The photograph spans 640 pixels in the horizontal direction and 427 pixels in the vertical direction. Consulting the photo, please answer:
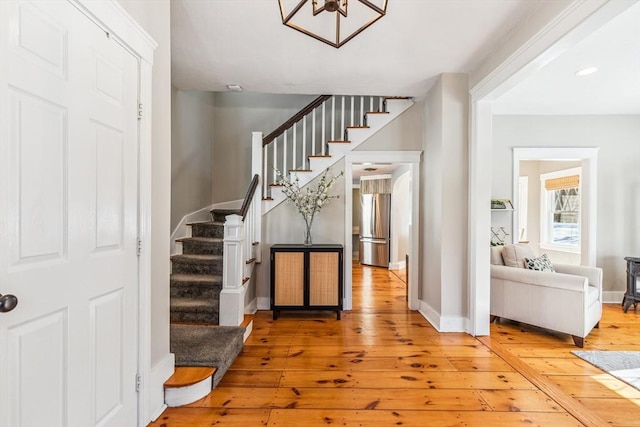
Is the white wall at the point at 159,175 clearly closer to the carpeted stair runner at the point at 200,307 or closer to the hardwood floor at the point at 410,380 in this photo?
the carpeted stair runner at the point at 200,307

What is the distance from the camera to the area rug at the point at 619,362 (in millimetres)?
2584

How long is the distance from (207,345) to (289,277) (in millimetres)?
1464

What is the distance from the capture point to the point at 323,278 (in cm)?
390

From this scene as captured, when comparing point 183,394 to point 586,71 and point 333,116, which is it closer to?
point 333,116

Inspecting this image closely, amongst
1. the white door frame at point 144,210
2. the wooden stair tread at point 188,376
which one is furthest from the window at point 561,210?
the white door frame at point 144,210

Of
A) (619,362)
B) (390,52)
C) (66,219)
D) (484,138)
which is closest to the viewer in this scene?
(66,219)

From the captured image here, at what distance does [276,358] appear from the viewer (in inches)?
111

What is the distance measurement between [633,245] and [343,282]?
14.3 ft

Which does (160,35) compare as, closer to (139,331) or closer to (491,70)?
(139,331)

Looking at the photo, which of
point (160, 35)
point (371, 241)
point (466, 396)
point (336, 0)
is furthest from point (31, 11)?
point (371, 241)

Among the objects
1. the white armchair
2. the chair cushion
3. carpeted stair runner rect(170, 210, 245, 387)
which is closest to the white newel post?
carpeted stair runner rect(170, 210, 245, 387)

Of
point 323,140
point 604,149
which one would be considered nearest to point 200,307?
point 323,140

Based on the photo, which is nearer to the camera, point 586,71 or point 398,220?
point 586,71

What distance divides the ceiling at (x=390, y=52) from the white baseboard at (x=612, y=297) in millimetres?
2692
